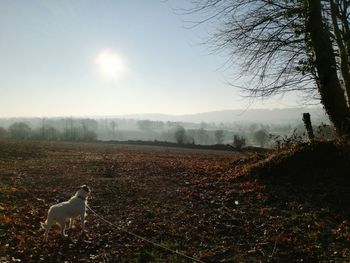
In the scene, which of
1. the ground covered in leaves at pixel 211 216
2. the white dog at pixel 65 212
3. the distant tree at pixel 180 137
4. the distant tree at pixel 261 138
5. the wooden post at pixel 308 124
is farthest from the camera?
the distant tree at pixel 261 138

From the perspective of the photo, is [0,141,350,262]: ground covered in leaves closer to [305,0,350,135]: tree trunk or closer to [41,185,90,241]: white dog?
[41,185,90,241]: white dog

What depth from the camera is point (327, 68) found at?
13664 mm

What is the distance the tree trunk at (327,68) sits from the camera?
13.7 m

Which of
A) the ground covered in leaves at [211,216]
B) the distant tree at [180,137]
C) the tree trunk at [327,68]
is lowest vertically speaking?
the ground covered in leaves at [211,216]

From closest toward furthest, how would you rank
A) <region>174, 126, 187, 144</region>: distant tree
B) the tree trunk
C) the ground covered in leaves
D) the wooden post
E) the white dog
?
1. the ground covered in leaves
2. the white dog
3. the tree trunk
4. the wooden post
5. <region>174, 126, 187, 144</region>: distant tree

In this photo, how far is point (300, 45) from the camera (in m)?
15.2

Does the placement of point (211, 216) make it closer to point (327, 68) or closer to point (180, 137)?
point (327, 68)

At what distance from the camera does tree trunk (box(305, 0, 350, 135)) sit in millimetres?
13680

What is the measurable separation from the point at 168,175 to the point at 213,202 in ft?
22.4

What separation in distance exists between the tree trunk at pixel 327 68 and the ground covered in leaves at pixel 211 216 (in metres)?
1.54

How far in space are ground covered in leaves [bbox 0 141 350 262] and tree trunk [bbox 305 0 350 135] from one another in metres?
1.54

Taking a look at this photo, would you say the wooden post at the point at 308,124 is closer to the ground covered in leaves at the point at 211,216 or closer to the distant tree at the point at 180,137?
the ground covered in leaves at the point at 211,216

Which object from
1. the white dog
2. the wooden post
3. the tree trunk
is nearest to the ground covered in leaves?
the white dog

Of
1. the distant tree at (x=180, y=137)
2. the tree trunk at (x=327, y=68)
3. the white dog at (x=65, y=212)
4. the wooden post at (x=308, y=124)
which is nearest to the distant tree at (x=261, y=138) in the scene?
the distant tree at (x=180, y=137)
